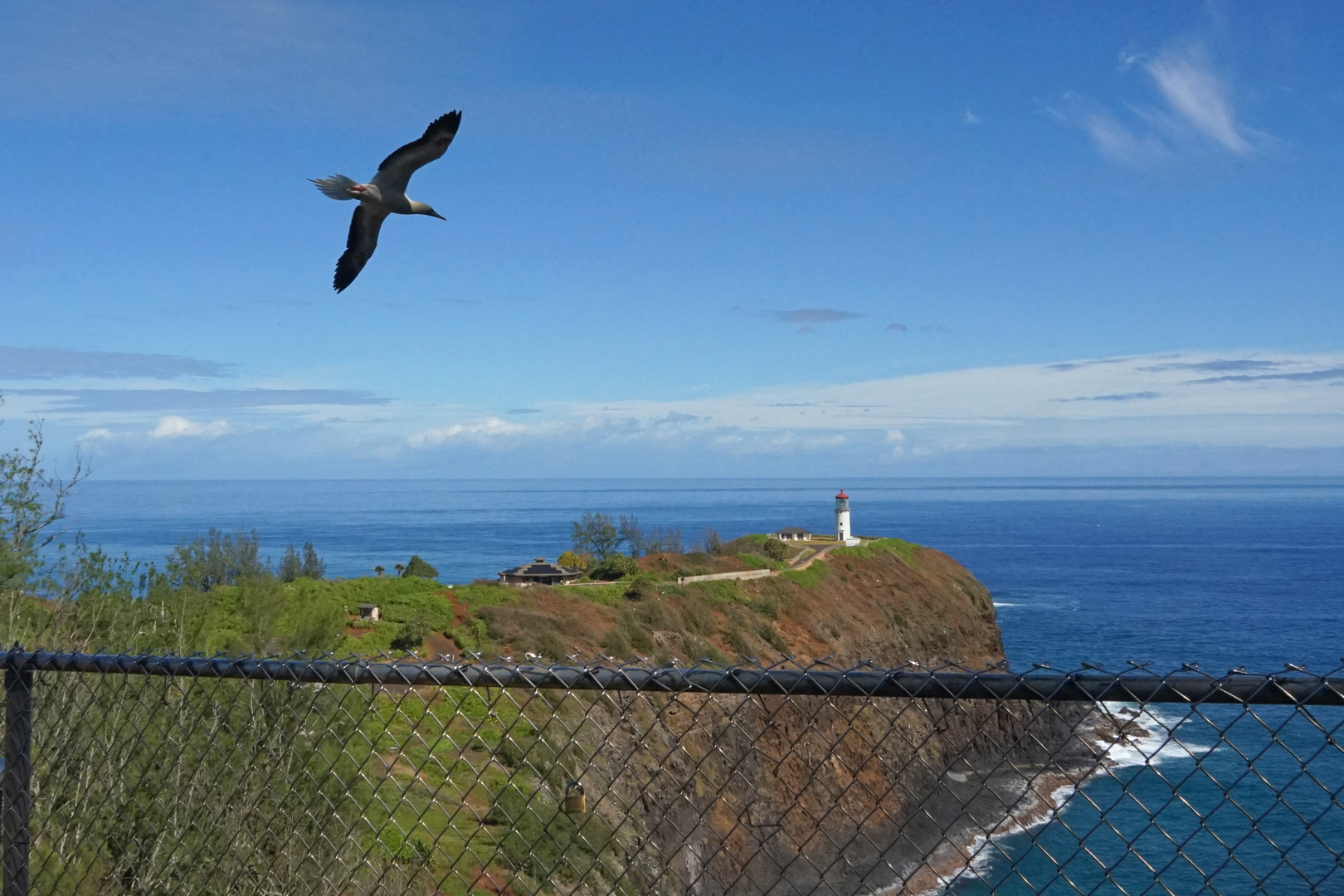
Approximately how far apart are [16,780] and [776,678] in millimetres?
2843

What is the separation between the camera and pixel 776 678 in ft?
9.91

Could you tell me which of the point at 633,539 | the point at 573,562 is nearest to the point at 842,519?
the point at 633,539

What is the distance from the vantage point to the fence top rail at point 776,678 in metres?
2.62

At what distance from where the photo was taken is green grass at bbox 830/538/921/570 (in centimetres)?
5565

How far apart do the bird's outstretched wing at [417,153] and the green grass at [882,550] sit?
5003cm

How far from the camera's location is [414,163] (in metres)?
6.43

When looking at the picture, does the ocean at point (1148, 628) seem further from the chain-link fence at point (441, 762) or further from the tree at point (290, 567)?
the tree at point (290, 567)

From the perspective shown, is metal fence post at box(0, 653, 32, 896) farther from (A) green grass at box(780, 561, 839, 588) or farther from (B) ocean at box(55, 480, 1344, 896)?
(A) green grass at box(780, 561, 839, 588)

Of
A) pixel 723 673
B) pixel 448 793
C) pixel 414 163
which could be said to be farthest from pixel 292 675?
pixel 448 793

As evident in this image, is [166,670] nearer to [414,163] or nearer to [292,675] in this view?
[292,675]

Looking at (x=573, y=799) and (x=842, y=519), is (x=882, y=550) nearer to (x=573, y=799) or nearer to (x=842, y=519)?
(x=842, y=519)

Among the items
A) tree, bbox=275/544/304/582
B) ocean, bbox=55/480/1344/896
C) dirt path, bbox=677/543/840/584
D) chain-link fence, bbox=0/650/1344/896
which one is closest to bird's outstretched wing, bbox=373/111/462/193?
chain-link fence, bbox=0/650/1344/896

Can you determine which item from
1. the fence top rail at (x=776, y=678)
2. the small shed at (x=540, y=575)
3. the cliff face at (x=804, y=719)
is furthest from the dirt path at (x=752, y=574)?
the fence top rail at (x=776, y=678)

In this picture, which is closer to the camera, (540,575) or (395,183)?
(395,183)
